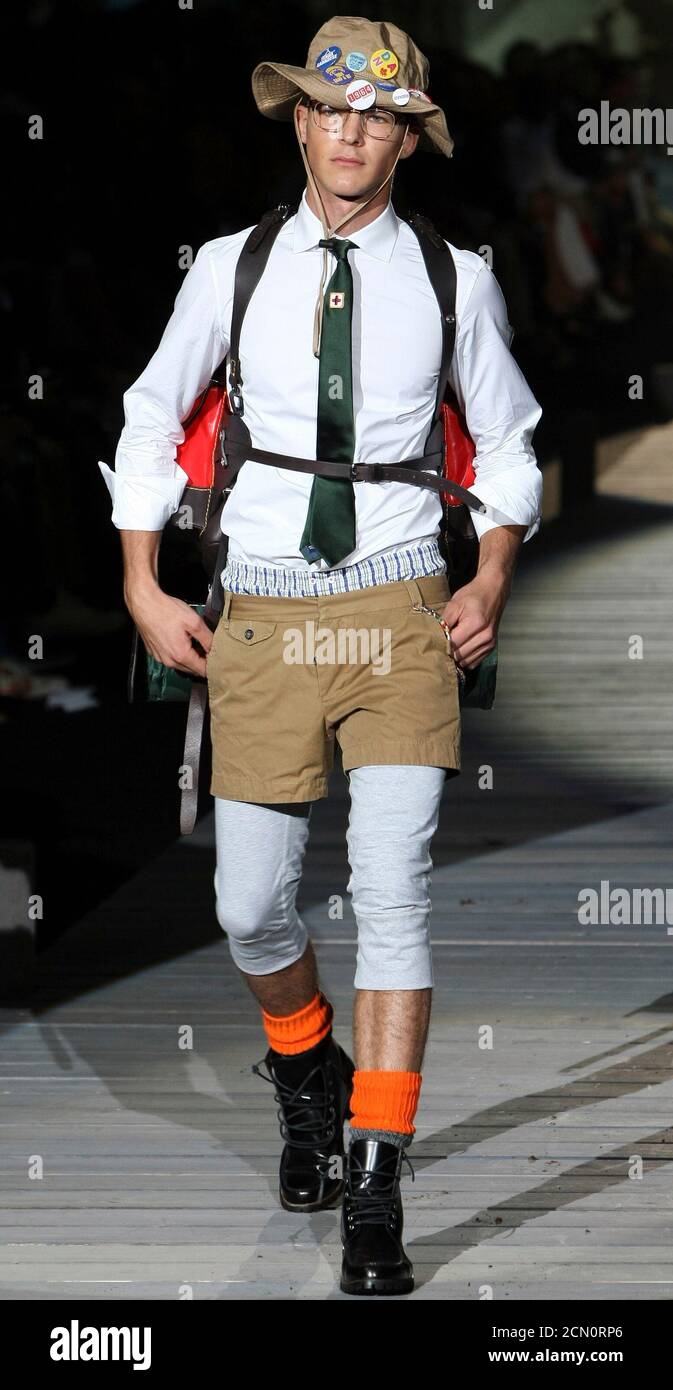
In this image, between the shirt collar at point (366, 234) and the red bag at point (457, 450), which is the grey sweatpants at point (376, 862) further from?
the shirt collar at point (366, 234)

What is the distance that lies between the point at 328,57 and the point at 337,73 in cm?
4

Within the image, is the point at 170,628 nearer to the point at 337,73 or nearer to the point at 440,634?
the point at 440,634

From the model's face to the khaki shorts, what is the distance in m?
0.56

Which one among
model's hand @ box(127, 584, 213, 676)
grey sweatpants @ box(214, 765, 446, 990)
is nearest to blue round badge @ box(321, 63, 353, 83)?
model's hand @ box(127, 584, 213, 676)

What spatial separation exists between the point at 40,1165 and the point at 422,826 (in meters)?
1.01

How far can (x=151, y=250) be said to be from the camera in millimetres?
12641

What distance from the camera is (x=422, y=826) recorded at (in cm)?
317

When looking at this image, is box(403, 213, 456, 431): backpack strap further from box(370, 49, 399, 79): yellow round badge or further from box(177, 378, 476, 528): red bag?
box(370, 49, 399, 79): yellow round badge

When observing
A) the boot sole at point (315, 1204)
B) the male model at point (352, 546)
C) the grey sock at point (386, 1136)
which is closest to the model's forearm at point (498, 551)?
the male model at point (352, 546)

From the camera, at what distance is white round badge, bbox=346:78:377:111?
315 cm

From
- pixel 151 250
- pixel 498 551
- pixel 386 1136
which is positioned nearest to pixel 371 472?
pixel 498 551

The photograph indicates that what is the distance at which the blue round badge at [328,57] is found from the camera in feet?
10.5

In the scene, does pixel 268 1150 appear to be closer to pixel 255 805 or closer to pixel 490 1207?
pixel 490 1207

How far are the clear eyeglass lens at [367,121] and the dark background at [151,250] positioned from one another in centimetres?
276
